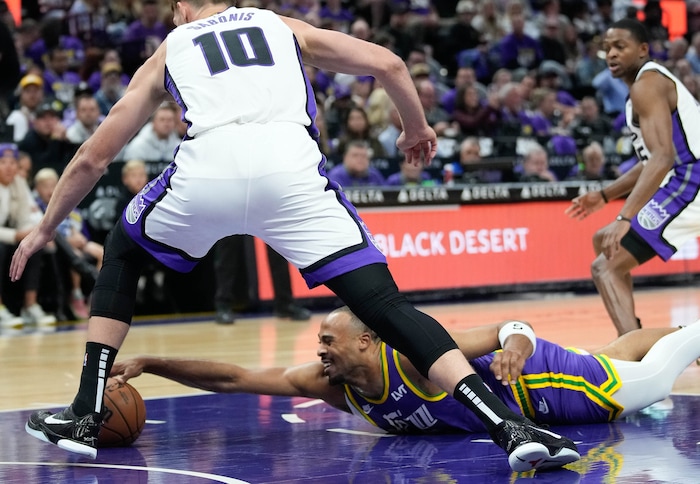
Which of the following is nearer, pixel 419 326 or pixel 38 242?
pixel 419 326

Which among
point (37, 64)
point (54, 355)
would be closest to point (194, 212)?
point (54, 355)

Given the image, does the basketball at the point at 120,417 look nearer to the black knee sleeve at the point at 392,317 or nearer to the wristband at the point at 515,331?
the black knee sleeve at the point at 392,317

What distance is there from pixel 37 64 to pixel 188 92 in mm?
11492

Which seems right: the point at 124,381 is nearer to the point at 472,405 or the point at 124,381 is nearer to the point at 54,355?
the point at 472,405

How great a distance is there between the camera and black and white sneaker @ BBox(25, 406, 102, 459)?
4.24 meters

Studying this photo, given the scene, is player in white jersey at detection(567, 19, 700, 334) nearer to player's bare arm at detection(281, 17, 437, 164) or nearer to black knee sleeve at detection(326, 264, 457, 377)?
player's bare arm at detection(281, 17, 437, 164)

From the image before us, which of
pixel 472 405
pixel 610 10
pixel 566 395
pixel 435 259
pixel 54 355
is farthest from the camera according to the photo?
pixel 610 10

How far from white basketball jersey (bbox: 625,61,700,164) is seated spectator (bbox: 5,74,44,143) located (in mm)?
7661

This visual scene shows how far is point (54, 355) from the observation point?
27.7 ft

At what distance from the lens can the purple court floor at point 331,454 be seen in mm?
3926

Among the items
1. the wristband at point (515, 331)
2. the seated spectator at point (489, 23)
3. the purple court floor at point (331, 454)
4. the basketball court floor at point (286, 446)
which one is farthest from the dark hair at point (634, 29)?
the seated spectator at point (489, 23)

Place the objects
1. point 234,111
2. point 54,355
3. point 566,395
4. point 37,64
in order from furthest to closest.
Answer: point 37,64 < point 54,355 < point 566,395 < point 234,111

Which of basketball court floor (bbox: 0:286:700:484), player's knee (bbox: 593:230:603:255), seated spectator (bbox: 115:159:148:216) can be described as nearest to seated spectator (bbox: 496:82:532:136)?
seated spectator (bbox: 115:159:148:216)

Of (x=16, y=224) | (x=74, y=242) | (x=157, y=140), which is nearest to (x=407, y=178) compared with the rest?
(x=157, y=140)
